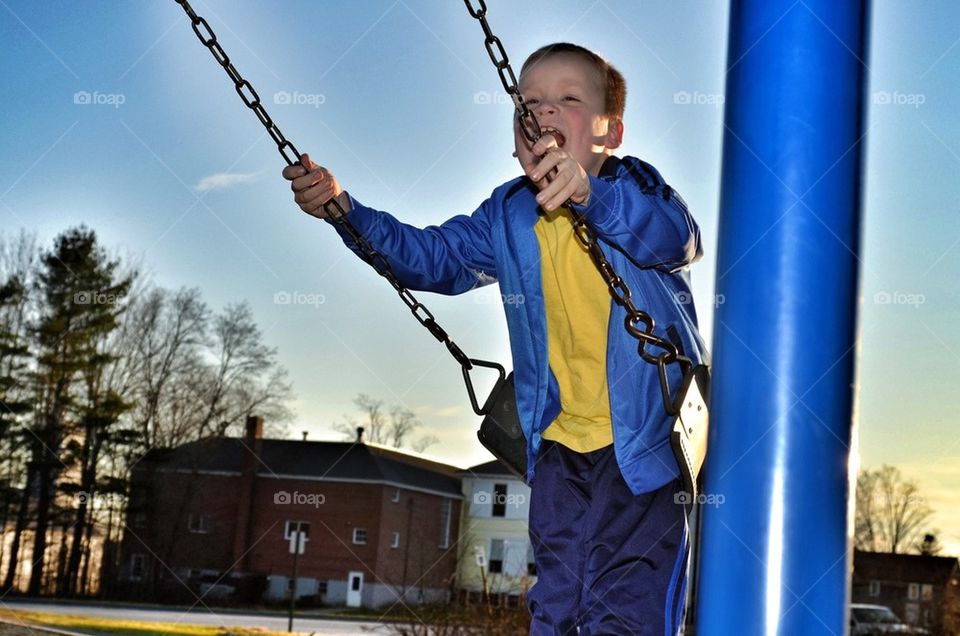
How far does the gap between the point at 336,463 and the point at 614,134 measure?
109ft

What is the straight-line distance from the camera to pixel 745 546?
4.41 ft

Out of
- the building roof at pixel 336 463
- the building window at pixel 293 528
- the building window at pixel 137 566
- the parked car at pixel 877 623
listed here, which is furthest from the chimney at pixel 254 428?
the parked car at pixel 877 623

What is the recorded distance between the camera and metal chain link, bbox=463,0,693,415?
4.90 feet

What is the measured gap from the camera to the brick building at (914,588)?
40.0ft

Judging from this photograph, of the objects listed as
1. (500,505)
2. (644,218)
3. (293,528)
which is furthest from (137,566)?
(644,218)

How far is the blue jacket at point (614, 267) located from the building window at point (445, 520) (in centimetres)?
3421

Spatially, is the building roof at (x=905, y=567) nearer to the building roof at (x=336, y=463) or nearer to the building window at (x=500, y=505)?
the building window at (x=500, y=505)

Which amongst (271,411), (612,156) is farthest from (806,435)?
(271,411)

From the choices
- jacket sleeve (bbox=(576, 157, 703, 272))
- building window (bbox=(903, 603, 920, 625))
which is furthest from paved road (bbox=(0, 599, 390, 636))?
jacket sleeve (bbox=(576, 157, 703, 272))

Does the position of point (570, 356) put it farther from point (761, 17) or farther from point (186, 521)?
point (186, 521)

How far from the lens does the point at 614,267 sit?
69.9 inches

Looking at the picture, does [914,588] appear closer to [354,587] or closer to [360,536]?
[360,536]

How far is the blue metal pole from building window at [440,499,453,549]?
114 ft

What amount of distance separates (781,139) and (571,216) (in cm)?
33
